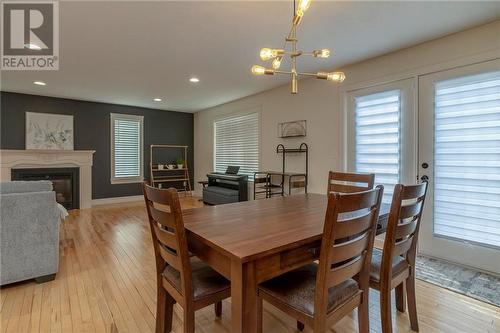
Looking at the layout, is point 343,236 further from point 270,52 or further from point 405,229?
point 270,52

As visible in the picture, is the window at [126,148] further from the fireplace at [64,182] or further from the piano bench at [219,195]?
the piano bench at [219,195]

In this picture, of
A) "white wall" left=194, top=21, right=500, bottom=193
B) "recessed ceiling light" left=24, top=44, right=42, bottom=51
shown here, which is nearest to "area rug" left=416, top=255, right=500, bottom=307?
"white wall" left=194, top=21, right=500, bottom=193

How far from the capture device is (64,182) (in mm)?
5574

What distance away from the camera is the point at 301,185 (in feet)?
14.2

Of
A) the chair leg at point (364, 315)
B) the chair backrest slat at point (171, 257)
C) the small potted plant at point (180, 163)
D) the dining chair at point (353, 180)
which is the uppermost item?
the small potted plant at point (180, 163)

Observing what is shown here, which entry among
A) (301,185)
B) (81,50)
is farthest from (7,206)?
(301,185)

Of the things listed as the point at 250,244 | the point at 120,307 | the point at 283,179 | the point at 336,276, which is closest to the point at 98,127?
the point at 283,179

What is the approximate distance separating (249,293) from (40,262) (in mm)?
2360

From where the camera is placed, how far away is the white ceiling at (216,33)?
2.23 meters

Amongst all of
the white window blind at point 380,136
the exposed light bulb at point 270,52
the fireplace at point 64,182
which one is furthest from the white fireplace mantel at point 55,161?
the white window blind at point 380,136

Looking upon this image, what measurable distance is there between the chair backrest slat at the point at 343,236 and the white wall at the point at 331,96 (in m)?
2.43

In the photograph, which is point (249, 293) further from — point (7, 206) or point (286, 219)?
point (7, 206)

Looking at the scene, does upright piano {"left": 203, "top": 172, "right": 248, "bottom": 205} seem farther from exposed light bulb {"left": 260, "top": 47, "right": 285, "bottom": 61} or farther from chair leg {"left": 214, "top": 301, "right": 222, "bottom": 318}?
exposed light bulb {"left": 260, "top": 47, "right": 285, "bottom": 61}

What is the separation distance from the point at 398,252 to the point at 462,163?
70.9 inches
